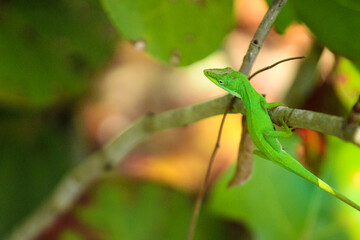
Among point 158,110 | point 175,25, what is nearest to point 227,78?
point 175,25

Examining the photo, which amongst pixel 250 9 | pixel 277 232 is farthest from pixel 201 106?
pixel 250 9

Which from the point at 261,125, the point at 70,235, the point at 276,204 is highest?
the point at 261,125

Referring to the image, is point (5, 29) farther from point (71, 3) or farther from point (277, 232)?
point (277, 232)

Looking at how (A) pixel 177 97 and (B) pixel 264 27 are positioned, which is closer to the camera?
(B) pixel 264 27

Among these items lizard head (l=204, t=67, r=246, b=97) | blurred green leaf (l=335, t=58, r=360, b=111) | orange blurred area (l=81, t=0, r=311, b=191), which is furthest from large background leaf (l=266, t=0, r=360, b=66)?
orange blurred area (l=81, t=0, r=311, b=191)

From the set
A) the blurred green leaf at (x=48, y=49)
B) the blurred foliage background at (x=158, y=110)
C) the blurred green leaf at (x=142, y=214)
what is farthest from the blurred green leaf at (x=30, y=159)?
the blurred green leaf at (x=142, y=214)

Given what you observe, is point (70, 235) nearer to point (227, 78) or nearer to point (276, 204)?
point (276, 204)

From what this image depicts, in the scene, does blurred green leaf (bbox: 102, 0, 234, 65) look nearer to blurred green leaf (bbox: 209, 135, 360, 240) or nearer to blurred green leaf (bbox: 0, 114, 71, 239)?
blurred green leaf (bbox: 209, 135, 360, 240)
